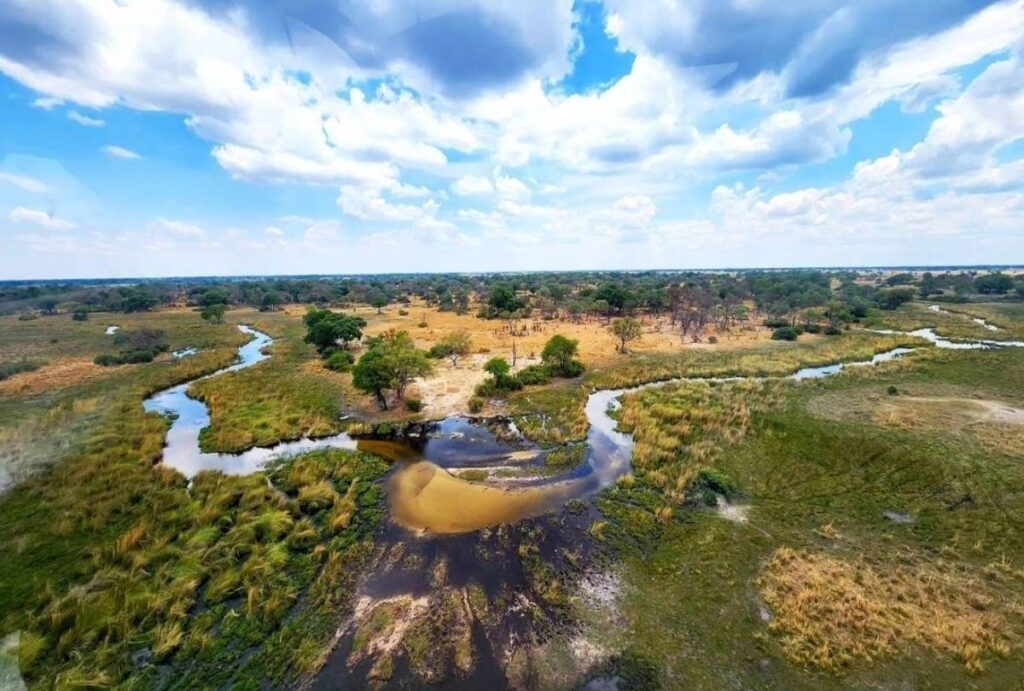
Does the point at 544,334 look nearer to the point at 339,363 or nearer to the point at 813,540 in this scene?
the point at 339,363

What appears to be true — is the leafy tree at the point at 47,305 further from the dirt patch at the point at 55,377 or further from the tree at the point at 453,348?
the tree at the point at 453,348

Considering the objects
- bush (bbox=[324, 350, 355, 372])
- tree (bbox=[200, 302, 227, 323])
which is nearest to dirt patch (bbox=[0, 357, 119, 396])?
bush (bbox=[324, 350, 355, 372])

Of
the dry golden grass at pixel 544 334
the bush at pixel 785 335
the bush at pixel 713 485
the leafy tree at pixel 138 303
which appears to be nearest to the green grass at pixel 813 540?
the bush at pixel 713 485

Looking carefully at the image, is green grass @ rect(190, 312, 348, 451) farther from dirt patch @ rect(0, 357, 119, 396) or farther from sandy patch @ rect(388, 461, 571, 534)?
dirt patch @ rect(0, 357, 119, 396)

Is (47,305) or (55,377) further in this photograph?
(47,305)

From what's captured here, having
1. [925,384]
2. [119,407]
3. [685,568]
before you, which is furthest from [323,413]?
[925,384]

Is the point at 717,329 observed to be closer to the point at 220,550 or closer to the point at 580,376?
the point at 580,376

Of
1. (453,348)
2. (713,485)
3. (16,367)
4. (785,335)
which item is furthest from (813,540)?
(16,367)
